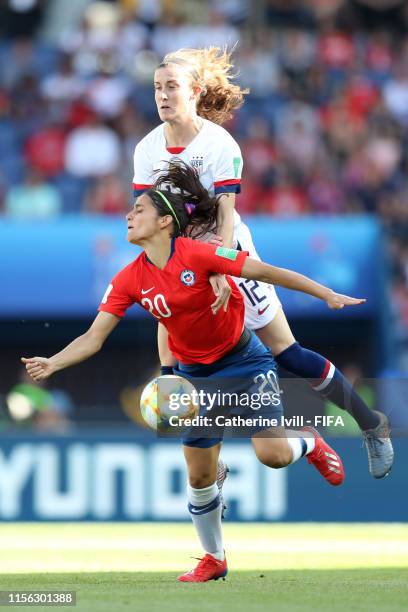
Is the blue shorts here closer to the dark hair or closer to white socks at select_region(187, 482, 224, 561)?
white socks at select_region(187, 482, 224, 561)

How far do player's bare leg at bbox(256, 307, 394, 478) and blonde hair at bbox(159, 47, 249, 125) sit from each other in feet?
4.10

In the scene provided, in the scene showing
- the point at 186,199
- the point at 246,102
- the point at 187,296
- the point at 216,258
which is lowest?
the point at 187,296

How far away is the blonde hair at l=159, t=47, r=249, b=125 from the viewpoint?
27.6ft

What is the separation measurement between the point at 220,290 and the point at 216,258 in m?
0.18

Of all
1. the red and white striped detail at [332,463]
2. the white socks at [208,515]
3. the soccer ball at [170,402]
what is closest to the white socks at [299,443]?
the red and white striped detail at [332,463]

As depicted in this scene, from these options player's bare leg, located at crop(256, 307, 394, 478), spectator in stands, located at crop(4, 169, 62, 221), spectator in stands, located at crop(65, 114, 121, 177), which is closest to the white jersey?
player's bare leg, located at crop(256, 307, 394, 478)

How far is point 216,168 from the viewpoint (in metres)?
8.30

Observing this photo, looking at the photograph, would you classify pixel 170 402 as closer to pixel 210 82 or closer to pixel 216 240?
pixel 216 240

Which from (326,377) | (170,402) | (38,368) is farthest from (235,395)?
(38,368)

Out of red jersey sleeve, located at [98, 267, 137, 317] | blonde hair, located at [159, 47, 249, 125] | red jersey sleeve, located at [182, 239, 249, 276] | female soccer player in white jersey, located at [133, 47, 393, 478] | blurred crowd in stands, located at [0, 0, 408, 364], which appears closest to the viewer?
red jersey sleeve, located at [182, 239, 249, 276]

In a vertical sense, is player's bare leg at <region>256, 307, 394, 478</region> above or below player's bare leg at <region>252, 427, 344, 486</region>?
above

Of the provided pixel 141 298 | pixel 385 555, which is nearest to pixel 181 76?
pixel 141 298

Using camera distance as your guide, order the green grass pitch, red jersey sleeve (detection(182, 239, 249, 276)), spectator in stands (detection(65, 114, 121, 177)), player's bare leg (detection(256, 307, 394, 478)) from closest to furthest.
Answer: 1. the green grass pitch
2. red jersey sleeve (detection(182, 239, 249, 276))
3. player's bare leg (detection(256, 307, 394, 478))
4. spectator in stands (detection(65, 114, 121, 177))

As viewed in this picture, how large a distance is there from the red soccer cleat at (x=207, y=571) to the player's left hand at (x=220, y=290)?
61.9 inches
